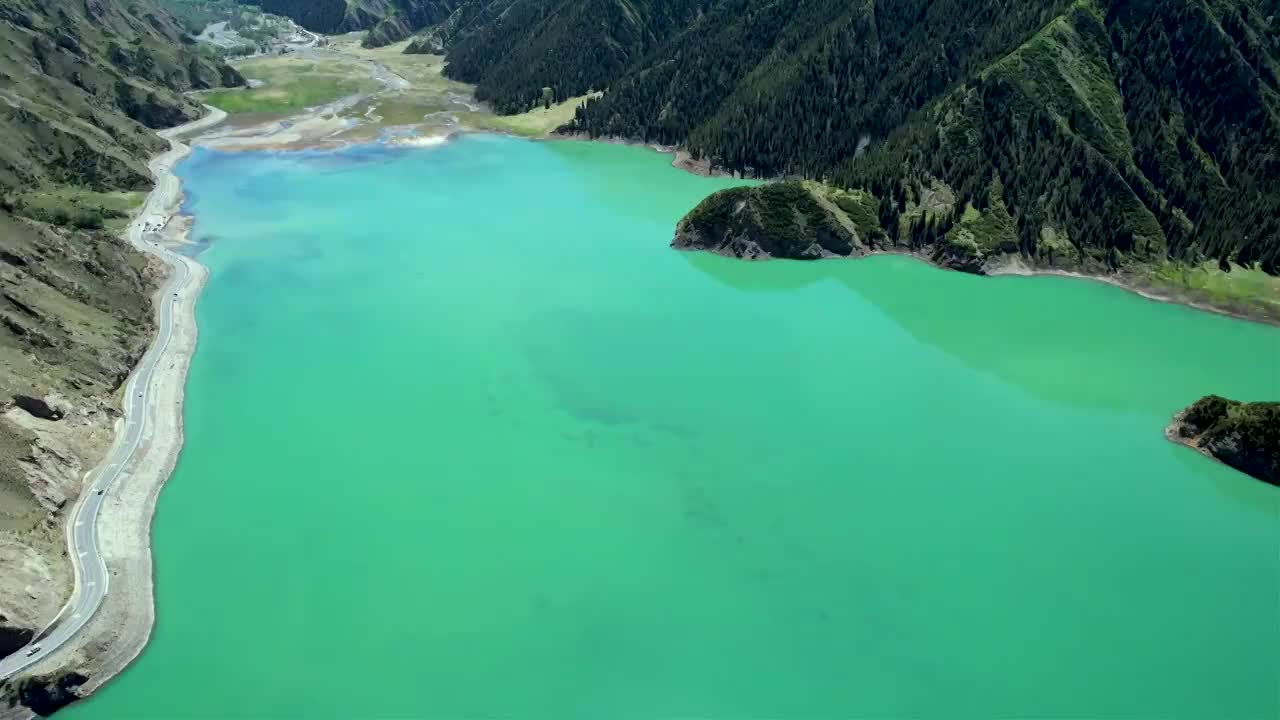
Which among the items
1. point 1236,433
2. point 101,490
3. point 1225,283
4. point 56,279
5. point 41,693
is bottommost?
point 1225,283

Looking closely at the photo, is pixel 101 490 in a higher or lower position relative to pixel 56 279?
lower

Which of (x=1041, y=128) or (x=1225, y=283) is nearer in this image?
(x=1225, y=283)

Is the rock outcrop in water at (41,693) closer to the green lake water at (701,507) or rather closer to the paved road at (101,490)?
the green lake water at (701,507)

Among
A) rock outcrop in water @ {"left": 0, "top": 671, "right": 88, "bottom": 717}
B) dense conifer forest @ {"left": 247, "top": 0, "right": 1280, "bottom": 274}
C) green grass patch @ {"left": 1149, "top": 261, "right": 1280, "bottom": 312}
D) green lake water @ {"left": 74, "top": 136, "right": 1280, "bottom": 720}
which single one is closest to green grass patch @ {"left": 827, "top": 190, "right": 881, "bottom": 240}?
dense conifer forest @ {"left": 247, "top": 0, "right": 1280, "bottom": 274}

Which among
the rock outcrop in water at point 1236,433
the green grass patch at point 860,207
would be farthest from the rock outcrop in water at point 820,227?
the rock outcrop in water at point 1236,433

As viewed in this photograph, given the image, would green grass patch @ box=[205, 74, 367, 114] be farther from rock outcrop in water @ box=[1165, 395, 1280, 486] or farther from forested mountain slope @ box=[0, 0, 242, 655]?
rock outcrop in water @ box=[1165, 395, 1280, 486]

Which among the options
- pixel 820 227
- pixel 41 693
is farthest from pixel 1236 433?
pixel 41 693

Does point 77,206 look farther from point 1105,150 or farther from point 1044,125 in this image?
point 1105,150
